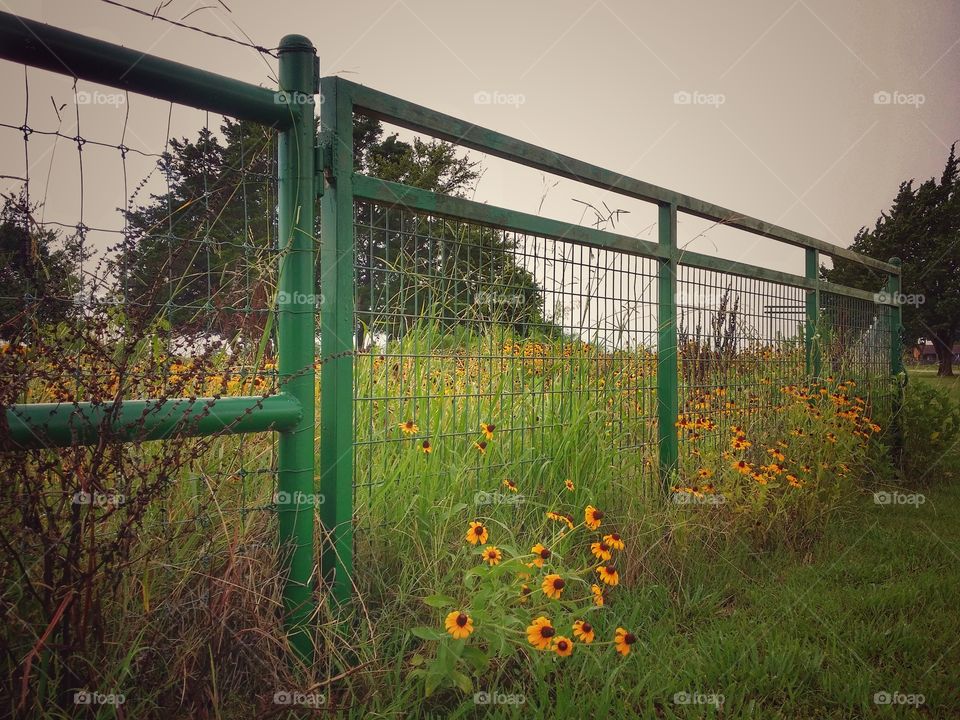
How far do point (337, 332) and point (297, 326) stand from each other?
16 cm

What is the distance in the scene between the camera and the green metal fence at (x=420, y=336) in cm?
174

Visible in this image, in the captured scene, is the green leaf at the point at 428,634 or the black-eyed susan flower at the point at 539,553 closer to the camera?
the green leaf at the point at 428,634

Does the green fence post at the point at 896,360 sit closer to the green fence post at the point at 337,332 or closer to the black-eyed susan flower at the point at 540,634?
the black-eyed susan flower at the point at 540,634

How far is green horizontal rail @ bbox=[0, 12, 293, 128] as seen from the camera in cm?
148

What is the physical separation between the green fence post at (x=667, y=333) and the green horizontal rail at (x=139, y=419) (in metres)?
2.50

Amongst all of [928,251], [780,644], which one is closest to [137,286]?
[780,644]

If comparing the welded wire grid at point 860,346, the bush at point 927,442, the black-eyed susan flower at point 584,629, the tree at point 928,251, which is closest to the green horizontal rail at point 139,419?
the black-eyed susan flower at point 584,629

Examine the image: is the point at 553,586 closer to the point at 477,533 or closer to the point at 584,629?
the point at 584,629

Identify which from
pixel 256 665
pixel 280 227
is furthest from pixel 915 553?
pixel 280 227

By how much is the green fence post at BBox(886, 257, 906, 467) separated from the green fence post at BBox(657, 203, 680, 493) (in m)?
3.11

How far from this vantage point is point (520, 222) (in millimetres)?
2754

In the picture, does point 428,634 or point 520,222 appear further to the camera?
point 520,222

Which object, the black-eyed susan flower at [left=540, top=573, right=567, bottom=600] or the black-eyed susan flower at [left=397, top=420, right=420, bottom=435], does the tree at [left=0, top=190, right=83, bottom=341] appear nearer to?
the black-eyed susan flower at [left=397, top=420, right=420, bottom=435]

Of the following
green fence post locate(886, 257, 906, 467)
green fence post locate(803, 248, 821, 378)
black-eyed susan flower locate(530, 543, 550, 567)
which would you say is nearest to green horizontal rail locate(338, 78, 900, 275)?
green fence post locate(803, 248, 821, 378)
